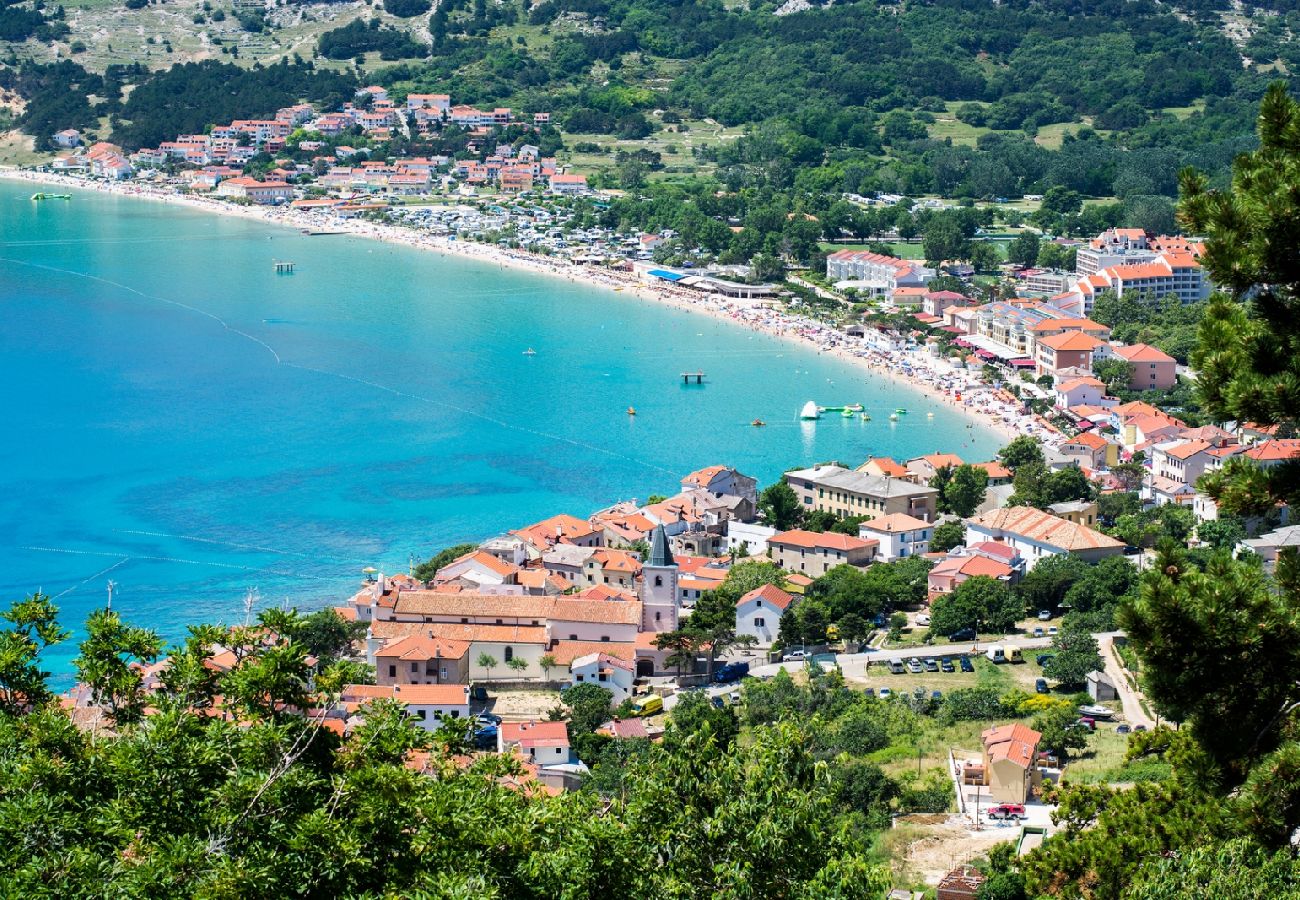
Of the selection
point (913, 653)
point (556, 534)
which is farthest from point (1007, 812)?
point (556, 534)

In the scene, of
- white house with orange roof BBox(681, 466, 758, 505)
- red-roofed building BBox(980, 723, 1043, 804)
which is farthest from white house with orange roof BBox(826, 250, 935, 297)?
red-roofed building BBox(980, 723, 1043, 804)

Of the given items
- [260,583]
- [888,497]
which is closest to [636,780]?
[260,583]

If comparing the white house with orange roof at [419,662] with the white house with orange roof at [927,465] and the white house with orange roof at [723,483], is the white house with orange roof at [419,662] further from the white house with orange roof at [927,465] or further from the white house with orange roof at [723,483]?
the white house with orange roof at [927,465]

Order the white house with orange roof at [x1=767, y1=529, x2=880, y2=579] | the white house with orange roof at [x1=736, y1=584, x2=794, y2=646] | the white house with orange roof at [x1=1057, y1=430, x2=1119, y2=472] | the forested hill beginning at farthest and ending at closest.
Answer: the forested hill, the white house with orange roof at [x1=1057, y1=430, x2=1119, y2=472], the white house with orange roof at [x1=767, y1=529, x2=880, y2=579], the white house with orange roof at [x1=736, y1=584, x2=794, y2=646]

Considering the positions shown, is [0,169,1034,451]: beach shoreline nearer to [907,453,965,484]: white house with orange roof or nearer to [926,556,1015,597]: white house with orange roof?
[907,453,965,484]: white house with orange roof

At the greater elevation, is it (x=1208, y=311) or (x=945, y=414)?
(x=1208, y=311)

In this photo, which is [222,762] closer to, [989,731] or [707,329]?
[989,731]
